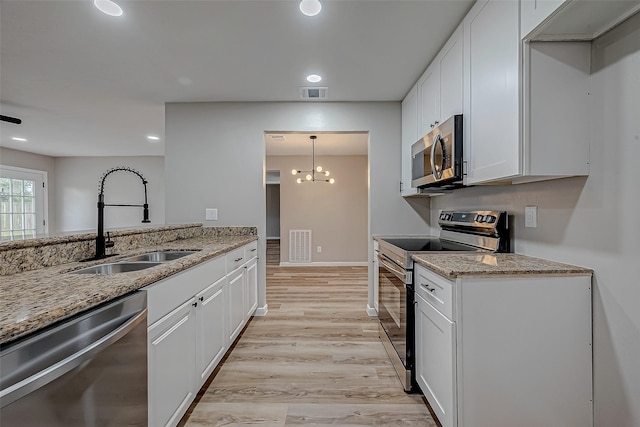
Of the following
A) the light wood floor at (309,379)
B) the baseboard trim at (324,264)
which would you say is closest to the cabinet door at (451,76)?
the light wood floor at (309,379)

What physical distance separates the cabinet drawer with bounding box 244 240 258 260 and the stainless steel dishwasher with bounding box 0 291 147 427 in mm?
1677

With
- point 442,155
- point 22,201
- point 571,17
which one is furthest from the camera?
point 22,201

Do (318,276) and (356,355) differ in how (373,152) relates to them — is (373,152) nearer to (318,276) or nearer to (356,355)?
(356,355)

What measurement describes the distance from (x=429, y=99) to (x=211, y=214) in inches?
95.6

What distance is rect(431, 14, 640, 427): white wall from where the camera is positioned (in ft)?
4.03

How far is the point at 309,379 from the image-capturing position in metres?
2.09

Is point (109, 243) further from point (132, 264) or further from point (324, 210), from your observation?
point (324, 210)

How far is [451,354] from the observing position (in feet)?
4.61

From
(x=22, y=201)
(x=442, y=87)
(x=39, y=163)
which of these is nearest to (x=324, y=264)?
(x=442, y=87)

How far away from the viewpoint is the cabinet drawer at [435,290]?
56.6 inches

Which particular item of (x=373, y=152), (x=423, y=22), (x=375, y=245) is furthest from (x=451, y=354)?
(x=373, y=152)

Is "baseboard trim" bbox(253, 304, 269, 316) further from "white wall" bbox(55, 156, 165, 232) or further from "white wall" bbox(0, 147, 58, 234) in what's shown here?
"white wall" bbox(0, 147, 58, 234)

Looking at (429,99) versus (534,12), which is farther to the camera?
(429,99)

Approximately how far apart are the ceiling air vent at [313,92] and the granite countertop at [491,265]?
192 centimetres
